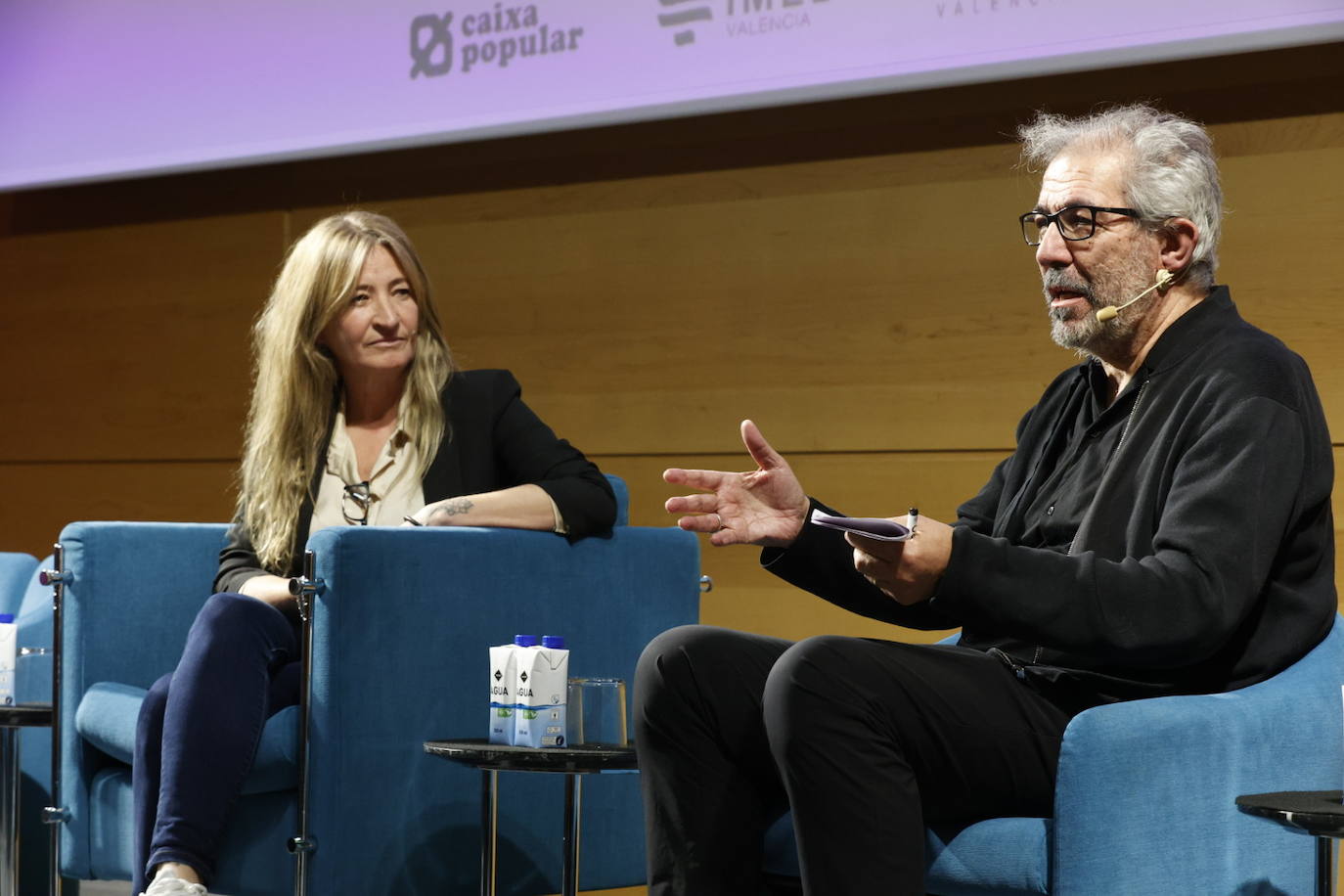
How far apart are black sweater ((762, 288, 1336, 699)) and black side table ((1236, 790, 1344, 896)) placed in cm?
17

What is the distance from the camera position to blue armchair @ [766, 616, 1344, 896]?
1.71 m

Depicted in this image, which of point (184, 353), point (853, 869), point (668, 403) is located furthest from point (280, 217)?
point (853, 869)

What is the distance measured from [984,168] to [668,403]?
36.2 inches

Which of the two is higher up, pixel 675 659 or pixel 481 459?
pixel 481 459

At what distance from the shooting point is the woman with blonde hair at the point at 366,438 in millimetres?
2607

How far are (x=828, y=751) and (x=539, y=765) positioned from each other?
51 cm

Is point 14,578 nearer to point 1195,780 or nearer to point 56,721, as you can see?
point 56,721

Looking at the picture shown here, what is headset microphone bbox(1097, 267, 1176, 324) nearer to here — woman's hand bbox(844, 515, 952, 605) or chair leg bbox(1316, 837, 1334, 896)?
woman's hand bbox(844, 515, 952, 605)

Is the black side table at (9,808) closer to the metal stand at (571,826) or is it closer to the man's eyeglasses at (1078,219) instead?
the metal stand at (571,826)

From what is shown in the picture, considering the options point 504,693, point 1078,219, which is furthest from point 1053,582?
point 504,693

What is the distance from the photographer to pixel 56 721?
2.75 metres

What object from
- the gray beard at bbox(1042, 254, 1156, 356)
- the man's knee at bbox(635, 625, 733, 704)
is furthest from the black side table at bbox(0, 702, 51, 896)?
the gray beard at bbox(1042, 254, 1156, 356)

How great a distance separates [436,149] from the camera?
4160mm

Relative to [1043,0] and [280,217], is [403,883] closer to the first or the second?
[1043,0]
